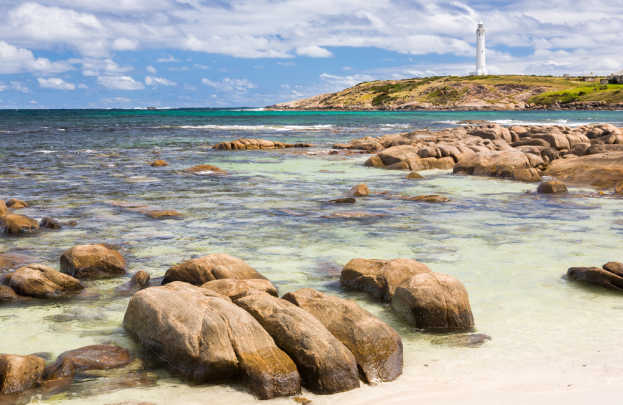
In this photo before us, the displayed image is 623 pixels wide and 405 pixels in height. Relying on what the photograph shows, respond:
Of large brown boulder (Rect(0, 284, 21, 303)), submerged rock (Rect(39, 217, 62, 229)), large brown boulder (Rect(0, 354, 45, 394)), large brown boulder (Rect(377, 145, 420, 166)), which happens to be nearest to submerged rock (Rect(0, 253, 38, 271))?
large brown boulder (Rect(0, 284, 21, 303))

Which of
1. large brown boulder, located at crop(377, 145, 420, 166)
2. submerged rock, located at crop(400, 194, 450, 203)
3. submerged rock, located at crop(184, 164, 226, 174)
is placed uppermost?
large brown boulder, located at crop(377, 145, 420, 166)

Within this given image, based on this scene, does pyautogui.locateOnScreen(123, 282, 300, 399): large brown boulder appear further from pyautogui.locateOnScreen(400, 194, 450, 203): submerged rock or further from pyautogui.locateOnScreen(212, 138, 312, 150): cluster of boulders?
pyautogui.locateOnScreen(212, 138, 312, 150): cluster of boulders

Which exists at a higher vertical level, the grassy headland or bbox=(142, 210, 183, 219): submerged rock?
the grassy headland

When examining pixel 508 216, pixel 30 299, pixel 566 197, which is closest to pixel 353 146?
pixel 566 197

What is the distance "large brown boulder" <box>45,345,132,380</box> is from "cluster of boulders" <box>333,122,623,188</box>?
1821 cm

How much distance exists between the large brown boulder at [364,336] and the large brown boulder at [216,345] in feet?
2.48

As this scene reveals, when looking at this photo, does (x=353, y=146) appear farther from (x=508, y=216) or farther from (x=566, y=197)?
(x=508, y=216)

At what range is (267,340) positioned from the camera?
6.09 meters

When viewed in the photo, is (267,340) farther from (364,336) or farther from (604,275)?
(604,275)

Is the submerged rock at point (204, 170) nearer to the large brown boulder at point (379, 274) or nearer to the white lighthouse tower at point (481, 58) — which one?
the large brown boulder at point (379, 274)

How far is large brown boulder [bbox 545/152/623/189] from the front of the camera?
2044 cm

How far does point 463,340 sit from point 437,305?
527mm

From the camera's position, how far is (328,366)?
5.85m

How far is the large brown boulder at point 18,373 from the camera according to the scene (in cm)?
570
